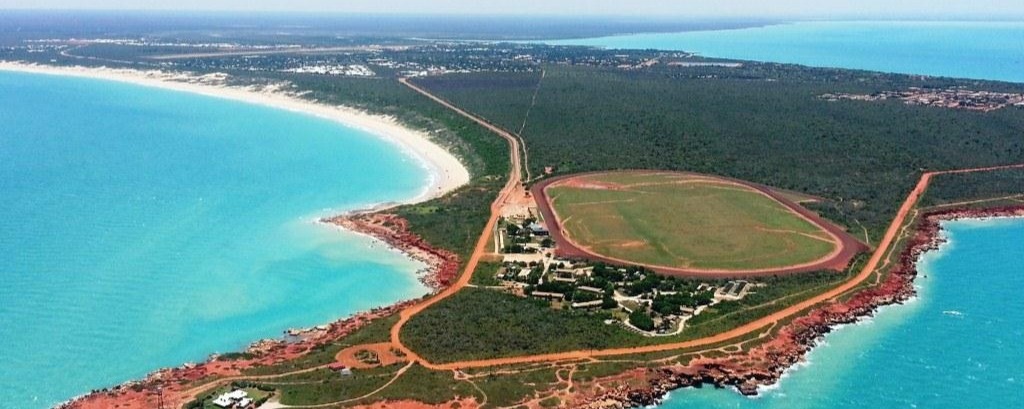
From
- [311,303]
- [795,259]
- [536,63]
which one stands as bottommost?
[311,303]

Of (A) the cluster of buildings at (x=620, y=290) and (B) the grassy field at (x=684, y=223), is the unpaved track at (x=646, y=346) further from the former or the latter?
(B) the grassy field at (x=684, y=223)

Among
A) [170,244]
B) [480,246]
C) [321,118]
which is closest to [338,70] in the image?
[321,118]

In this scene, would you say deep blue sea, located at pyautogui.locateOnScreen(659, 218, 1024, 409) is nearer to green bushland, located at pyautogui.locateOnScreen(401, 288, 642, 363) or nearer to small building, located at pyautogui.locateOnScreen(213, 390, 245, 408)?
green bushland, located at pyautogui.locateOnScreen(401, 288, 642, 363)

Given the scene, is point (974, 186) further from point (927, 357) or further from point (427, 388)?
Answer: point (427, 388)

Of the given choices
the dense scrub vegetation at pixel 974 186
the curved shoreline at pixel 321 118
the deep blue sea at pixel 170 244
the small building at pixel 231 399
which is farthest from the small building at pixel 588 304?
the dense scrub vegetation at pixel 974 186

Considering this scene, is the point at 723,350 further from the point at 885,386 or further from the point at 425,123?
the point at 425,123

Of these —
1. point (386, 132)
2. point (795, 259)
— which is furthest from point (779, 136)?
point (386, 132)
